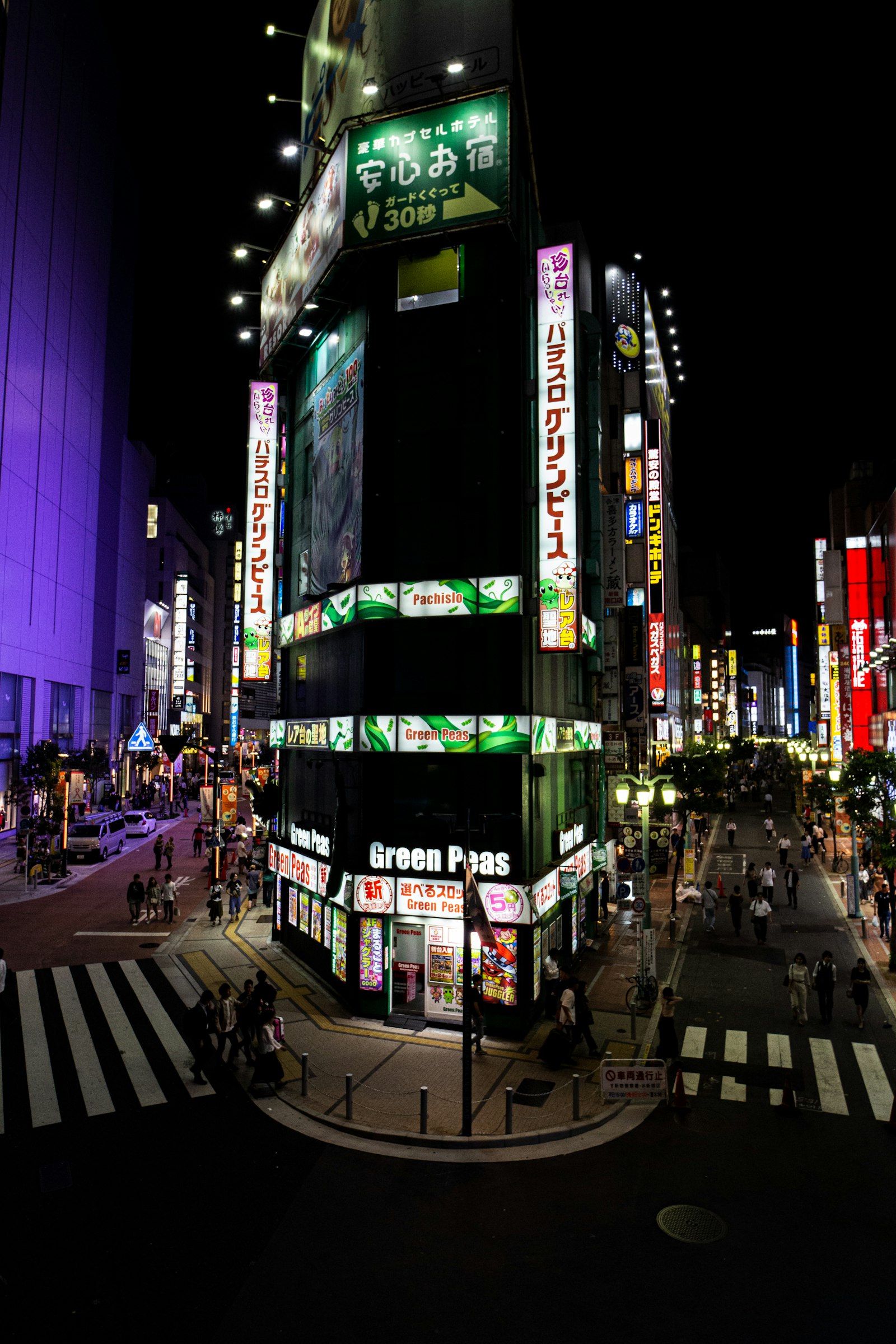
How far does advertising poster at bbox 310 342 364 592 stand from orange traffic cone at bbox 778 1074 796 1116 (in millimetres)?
14616

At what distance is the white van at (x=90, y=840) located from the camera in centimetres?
4341

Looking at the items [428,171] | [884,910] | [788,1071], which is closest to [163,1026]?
[788,1071]

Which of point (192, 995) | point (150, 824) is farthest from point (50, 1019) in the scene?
point (150, 824)

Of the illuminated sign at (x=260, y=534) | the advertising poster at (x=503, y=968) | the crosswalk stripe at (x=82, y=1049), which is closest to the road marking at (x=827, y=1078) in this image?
the advertising poster at (x=503, y=968)

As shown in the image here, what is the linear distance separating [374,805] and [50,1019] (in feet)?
30.6

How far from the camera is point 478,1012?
17.8 meters

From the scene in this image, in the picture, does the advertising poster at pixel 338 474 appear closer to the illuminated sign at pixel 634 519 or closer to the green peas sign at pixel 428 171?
the green peas sign at pixel 428 171

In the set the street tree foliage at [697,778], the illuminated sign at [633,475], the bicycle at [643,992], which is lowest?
the bicycle at [643,992]

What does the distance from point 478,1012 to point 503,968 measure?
53.2 inches

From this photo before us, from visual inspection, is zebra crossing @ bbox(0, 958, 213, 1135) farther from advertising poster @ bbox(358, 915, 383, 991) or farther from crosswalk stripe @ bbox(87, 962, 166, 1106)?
advertising poster @ bbox(358, 915, 383, 991)

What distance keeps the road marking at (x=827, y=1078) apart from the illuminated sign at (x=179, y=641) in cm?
10591

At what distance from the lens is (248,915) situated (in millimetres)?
31141

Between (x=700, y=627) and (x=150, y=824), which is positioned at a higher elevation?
(x=700, y=627)

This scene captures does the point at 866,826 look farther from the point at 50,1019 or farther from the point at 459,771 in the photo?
the point at 50,1019
